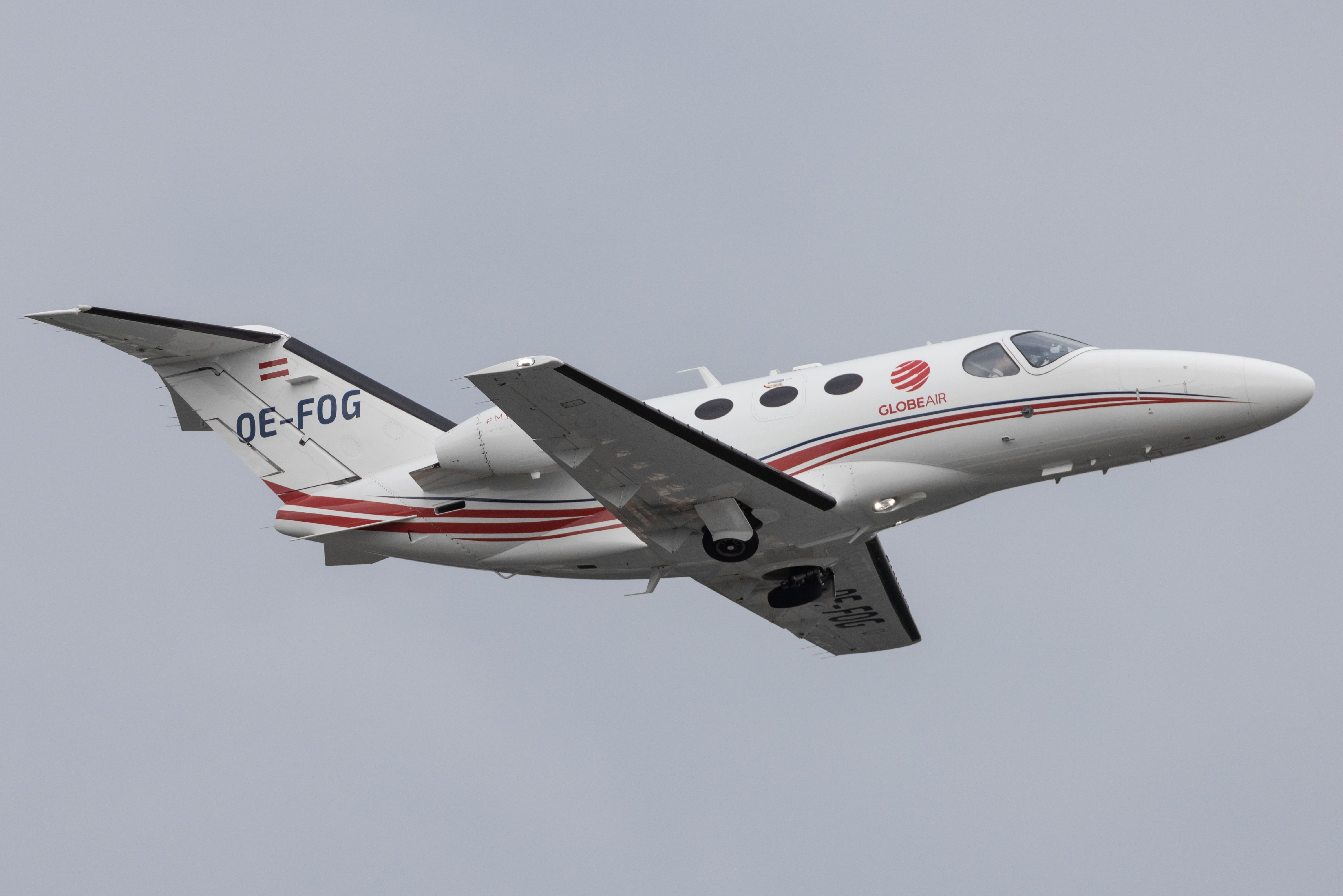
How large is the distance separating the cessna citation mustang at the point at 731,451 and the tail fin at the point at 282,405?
0.05m

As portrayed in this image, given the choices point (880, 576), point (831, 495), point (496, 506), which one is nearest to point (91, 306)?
point (496, 506)

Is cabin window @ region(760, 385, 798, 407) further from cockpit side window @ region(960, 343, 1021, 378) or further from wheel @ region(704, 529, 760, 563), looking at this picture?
cockpit side window @ region(960, 343, 1021, 378)

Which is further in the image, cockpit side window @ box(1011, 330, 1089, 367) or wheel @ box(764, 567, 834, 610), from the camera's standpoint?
wheel @ box(764, 567, 834, 610)

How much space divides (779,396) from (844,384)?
980 millimetres

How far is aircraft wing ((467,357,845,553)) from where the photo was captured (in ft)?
58.4

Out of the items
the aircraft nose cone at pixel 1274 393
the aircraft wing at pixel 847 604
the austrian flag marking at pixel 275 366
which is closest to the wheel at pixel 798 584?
the aircraft wing at pixel 847 604

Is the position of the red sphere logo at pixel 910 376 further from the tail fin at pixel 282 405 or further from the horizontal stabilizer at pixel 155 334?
the horizontal stabilizer at pixel 155 334

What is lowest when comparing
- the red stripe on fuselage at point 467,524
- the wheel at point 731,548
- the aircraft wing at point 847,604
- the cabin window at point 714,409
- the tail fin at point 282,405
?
the aircraft wing at point 847,604

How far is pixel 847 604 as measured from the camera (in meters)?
24.7

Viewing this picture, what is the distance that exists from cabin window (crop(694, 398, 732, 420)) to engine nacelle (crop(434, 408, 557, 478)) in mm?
2304

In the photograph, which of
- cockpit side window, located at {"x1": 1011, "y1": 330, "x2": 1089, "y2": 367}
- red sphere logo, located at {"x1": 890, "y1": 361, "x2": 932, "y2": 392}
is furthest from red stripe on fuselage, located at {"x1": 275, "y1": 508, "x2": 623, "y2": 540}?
cockpit side window, located at {"x1": 1011, "y1": 330, "x2": 1089, "y2": 367}

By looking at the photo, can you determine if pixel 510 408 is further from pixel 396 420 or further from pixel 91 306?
pixel 91 306

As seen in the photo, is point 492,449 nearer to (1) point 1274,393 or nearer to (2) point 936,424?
(2) point 936,424

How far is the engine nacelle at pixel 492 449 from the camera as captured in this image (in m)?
20.5
